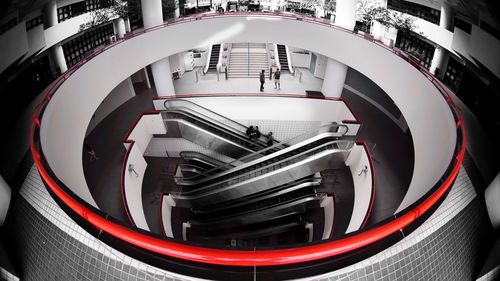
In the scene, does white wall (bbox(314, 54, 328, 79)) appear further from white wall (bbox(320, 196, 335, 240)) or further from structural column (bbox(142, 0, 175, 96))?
structural column (bbox(142, 0, 175, 96))

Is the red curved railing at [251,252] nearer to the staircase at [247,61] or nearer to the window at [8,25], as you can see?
the window at [8,25]

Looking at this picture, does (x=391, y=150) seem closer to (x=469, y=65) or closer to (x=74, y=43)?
(x=469, y=65)

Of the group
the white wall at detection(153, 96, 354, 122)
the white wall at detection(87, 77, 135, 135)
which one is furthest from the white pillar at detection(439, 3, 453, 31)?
the white wall at detection(87, 77, 135, 135)

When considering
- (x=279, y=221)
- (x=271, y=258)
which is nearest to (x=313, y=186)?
(x=279, y=221)

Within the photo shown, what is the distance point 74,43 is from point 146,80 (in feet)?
25.1

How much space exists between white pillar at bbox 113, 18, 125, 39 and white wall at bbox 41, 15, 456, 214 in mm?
453

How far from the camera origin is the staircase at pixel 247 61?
1667 cm

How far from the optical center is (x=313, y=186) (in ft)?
36.9

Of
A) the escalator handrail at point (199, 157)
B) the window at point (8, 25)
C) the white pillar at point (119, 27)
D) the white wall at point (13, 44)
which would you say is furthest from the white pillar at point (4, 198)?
the escalator handrail at point (199, 157)

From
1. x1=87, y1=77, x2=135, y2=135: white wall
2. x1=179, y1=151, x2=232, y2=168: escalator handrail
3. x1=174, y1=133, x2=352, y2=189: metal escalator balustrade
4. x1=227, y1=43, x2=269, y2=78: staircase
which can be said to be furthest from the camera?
x1=227, y1=43, x2=269, y2=78: staircase

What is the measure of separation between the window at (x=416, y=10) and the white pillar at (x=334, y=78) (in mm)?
4392

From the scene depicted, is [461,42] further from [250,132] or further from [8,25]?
[8,25]

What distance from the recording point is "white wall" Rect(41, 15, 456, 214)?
552 centimetres

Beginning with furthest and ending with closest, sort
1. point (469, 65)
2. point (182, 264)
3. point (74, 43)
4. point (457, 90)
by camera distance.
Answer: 1. point (74, 43)
2. point (457, 90)
3. point (469, 65)
4. point (182, 264)
